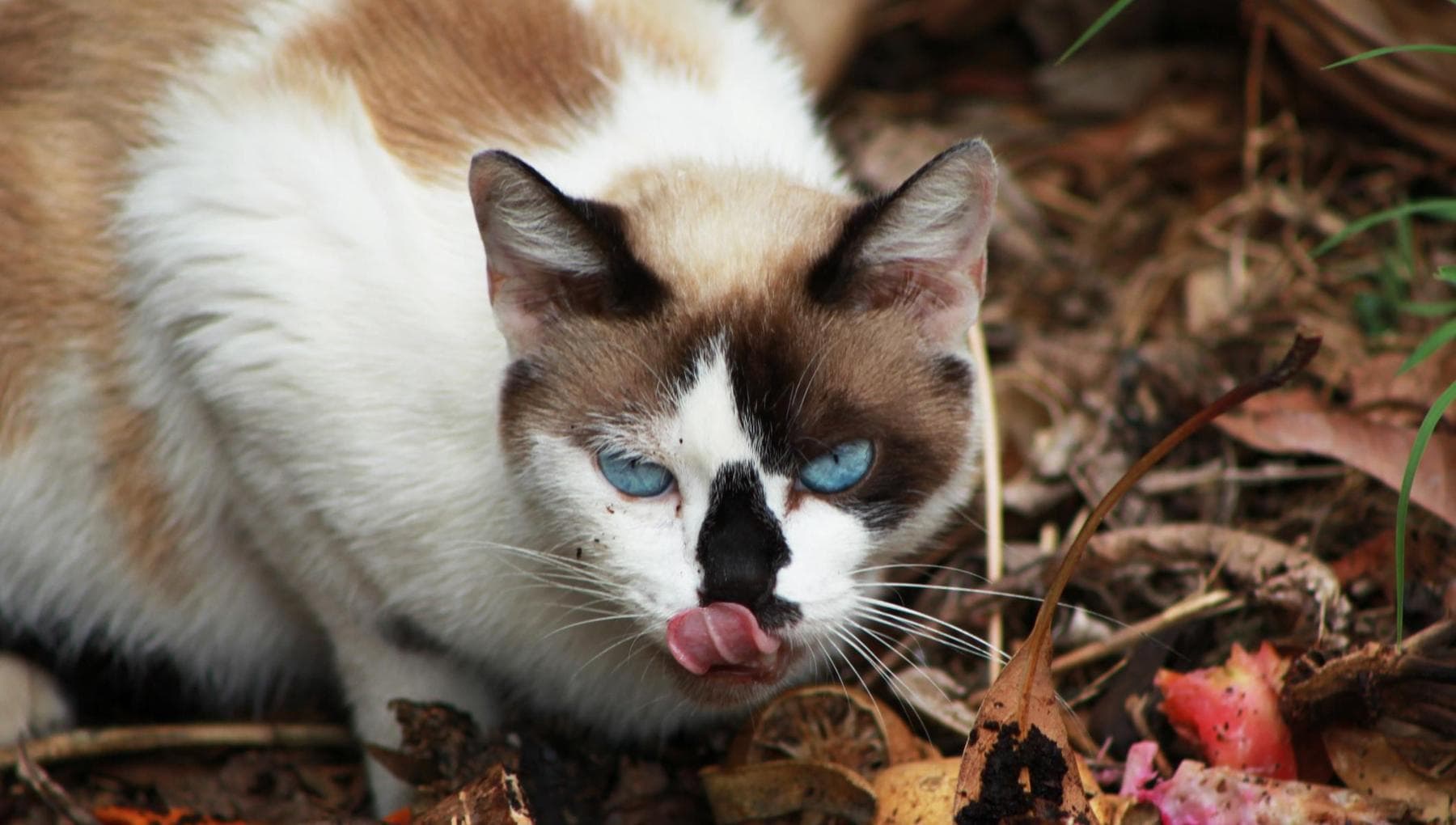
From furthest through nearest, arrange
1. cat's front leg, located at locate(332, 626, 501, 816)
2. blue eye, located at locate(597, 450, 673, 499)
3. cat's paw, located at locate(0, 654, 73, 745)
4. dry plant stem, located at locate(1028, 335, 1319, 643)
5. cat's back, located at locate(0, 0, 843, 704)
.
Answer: cat's paw, located at locate(0, 654, 73, 745) → cat's front leg, located at locate(332, 626, 501, 816) → cat's back, located at locate(0, 0, 843, 704) → blue eye, located at locate(597, 450, 673, 499) → dry plant stem, located at locate(1028, 335, 1319, 643)

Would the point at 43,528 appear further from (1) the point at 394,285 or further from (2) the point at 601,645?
(2) the point at 601,645

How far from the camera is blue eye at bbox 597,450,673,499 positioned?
2.03 m

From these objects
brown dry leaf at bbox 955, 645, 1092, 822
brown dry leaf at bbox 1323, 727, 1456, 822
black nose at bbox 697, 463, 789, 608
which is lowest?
brown dry leaf at bbox 1323, 727, 1456, 822

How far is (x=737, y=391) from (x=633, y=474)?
21cm

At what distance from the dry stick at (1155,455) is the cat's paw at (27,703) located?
205 centimetres

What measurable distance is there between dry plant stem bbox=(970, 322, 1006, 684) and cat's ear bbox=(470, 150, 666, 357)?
0.94 m

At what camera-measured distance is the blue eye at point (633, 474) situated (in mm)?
2027

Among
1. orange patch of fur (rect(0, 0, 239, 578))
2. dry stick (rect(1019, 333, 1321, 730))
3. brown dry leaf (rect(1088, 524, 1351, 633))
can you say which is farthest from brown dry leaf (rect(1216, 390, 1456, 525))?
orange patch of fur (rect(0, 0, 239, 578))

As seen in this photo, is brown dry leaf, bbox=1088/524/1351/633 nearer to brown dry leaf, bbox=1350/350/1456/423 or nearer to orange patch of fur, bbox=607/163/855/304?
brown dry leaf, bbox=1350/350/1456/423

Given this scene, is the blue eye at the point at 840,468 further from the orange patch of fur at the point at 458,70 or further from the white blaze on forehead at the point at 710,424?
the orange patch of fur at the point at 458,70

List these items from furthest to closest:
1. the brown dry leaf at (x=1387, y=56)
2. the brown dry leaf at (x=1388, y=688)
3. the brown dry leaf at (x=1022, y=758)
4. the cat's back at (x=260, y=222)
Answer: the brown dry leaf at (x=1387, y=56) < the cat's back at (x=260, y=222) < the brown dry leaf at (x=1388, y=688) < the brown dry leaf at (x=1022, y=758)

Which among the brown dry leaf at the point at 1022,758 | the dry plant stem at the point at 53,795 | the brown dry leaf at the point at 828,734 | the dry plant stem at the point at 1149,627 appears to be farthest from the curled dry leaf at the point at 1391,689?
the dry plant stem at the point at 53,795

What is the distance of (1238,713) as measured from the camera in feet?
7.33

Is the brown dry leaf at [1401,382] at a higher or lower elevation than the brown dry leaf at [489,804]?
lower
